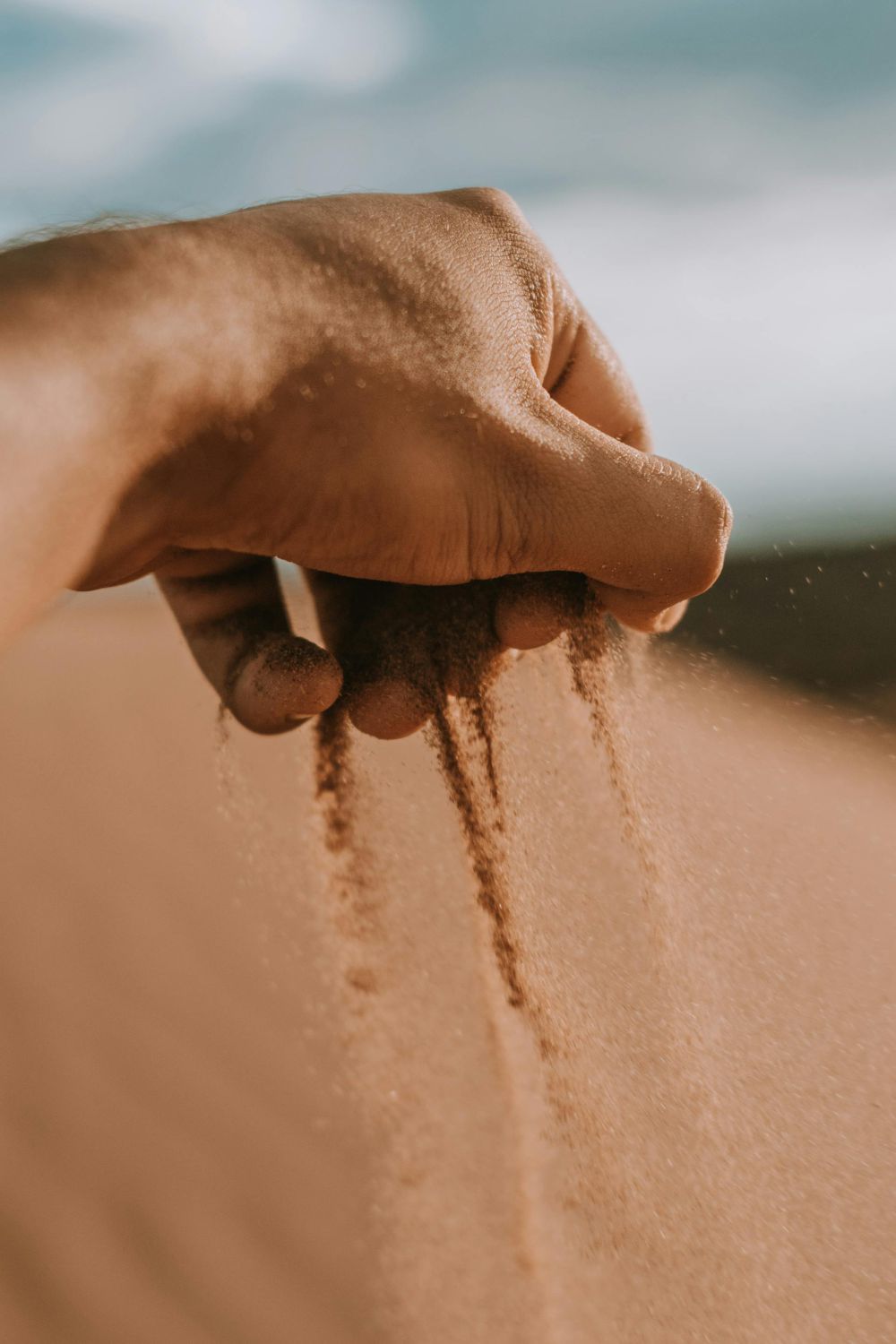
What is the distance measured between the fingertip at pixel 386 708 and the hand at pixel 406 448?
0.27 ft

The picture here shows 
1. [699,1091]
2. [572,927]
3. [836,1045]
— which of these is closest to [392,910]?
[572,927]

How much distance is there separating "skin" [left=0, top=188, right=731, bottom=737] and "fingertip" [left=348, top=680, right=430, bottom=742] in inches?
3.0

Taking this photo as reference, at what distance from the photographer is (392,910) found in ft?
5.86

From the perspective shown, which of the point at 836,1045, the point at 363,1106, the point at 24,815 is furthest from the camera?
the point at 24,815

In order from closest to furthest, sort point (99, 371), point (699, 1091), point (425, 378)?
point (99, 371) < point (425, 378) < point (699, 1091)

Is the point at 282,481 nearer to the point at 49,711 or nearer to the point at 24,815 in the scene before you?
the point at 24,815

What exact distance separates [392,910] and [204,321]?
117 cm

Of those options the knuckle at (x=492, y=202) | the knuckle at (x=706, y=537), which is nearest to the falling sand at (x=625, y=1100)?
the knuckle at (x=706, y=537)

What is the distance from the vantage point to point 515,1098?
195 centimetres

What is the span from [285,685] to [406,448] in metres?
0.37

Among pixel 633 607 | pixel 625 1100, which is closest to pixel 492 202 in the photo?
pixel 633 607

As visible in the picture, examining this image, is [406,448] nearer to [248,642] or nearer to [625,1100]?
[248,642]

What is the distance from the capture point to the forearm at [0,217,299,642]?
81cm

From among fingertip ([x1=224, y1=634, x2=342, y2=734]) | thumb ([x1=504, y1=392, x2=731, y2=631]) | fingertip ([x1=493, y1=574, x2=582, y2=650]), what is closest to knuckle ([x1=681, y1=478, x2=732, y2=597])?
thumb ([x1=504, y1=392, x2=731, y2=631])
